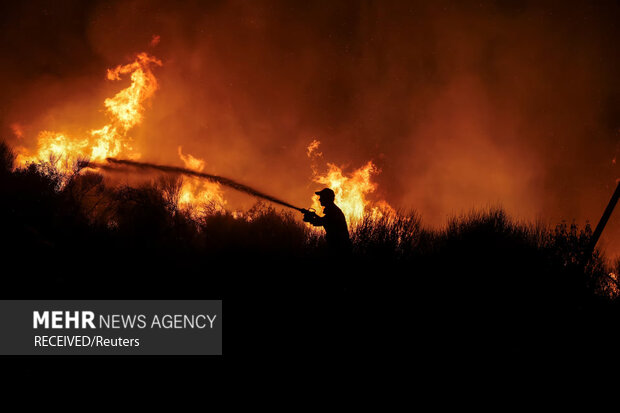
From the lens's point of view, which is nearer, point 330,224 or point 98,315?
point 98,315

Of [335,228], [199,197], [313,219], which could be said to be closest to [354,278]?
[335,228]

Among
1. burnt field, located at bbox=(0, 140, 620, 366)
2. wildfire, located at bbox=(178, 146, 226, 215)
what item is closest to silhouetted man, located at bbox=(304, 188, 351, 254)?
burnt field, located at bbox=(0, 140, 620, 366)

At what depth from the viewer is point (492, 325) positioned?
8.26 m

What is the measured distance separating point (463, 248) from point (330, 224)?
7705mm

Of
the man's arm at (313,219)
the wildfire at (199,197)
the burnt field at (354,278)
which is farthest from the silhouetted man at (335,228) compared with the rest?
the wildfire at (199,197)

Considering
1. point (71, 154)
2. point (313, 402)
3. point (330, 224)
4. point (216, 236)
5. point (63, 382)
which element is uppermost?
point (71, 154)

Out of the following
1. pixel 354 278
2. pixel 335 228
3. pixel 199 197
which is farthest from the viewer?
pixel 199 197

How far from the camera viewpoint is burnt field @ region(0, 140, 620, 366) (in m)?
6.79

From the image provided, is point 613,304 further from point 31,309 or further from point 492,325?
point 31,309

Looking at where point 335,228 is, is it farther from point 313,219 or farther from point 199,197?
point 199,197

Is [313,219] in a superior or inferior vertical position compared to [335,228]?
superior

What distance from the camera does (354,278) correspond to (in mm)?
8836

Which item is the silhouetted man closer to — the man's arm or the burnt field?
the man's arm

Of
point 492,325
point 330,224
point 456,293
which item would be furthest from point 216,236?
point 492,325
